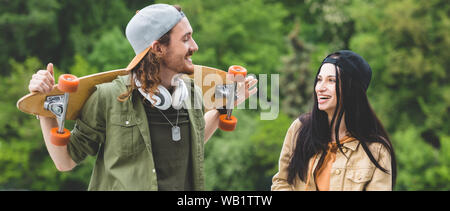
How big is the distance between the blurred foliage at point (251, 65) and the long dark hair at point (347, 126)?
57.3 ft

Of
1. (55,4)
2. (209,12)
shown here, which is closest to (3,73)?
(55,4)

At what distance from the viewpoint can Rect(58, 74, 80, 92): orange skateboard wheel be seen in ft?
9.62

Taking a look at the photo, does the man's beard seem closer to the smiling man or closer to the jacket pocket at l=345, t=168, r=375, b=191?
the smiling man

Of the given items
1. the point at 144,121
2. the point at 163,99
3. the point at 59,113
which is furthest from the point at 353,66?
the point at 59,113

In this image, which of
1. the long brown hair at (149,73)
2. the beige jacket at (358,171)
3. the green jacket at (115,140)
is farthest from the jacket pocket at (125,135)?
the beige jacket at (358,171)

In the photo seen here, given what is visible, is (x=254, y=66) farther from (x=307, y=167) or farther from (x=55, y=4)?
(x=307, y=167)

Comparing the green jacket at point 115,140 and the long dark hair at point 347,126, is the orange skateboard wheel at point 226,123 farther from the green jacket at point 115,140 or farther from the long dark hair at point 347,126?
the green jacket at point 115,140

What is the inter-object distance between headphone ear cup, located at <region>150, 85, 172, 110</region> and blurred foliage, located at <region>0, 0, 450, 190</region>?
17700 millimetres

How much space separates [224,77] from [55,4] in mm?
21639

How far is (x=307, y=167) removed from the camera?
3.42 meters

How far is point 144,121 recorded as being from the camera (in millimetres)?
3246

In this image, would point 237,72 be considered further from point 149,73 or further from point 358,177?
point 358,177

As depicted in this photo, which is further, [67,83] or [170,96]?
[170,96]

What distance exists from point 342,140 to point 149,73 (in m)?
1.16
